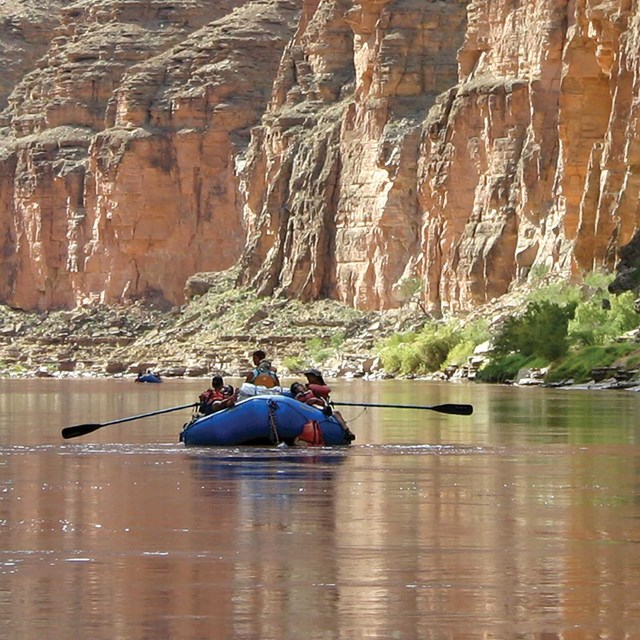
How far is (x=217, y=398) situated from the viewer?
48844mm

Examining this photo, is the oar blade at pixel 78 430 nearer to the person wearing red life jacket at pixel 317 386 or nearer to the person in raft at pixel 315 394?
the person in raft at pixel 315 394

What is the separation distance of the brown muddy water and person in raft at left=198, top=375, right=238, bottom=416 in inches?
72.5

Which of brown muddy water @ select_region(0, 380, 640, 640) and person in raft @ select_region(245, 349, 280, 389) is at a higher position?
person in raft @ select_region(245, 349, 280, 389)

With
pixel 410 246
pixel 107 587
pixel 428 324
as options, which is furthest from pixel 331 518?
pixel 410 246

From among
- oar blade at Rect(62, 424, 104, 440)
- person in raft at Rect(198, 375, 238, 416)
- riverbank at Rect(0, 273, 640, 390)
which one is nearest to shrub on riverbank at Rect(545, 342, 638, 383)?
riverbank at Rect(0, 273, 640, 390)

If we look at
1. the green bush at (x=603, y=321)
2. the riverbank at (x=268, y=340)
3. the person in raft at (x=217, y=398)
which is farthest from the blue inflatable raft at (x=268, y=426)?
the riverbank at (x=268, y=340)

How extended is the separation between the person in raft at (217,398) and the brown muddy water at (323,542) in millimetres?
1841

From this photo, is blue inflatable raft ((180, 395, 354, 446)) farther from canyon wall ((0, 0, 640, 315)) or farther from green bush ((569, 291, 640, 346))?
canyon wall ((0, 0, 640, 315))

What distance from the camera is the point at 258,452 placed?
4362cm

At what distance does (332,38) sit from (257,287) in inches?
850

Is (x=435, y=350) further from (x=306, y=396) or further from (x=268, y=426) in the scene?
(x=268, y=426)

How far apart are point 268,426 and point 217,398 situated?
3.88 m

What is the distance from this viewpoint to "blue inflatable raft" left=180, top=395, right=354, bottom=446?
45.2 metres

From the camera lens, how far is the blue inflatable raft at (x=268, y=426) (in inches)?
1781
